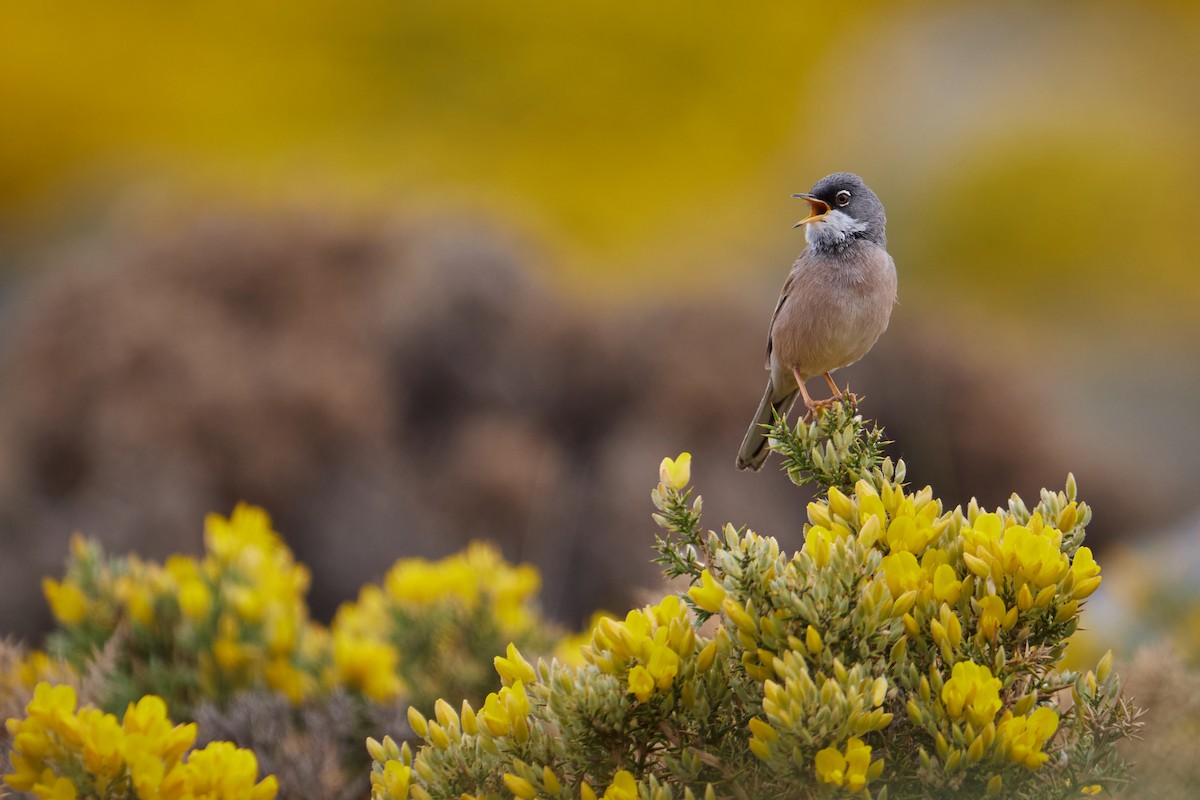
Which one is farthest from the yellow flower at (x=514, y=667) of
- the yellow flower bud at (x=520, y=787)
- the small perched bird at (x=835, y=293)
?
the small perched bird at (x=835, y=293)

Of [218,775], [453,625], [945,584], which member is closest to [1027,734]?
[945,584]

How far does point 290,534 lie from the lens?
753cm

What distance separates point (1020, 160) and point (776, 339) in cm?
1593

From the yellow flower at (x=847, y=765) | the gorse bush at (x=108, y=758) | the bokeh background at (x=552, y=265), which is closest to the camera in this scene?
the yellow flower at (x=847, y=765)

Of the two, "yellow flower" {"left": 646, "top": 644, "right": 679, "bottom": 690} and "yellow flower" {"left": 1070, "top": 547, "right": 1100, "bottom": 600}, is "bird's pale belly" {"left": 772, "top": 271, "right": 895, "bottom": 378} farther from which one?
"yellow flower" {"left": 646, "top": 644, "right": 679, "bottom": 690}

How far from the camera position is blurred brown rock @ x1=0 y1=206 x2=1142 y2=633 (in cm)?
728

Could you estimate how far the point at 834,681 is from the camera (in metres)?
2.00

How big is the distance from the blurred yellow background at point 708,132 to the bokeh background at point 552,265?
0.07 meters

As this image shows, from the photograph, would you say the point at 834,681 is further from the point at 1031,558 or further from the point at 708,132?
the point at 708,132

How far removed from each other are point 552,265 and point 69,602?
24.7 feet

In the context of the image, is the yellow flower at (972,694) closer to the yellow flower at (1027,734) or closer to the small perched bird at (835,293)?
the yellow flower at (1027,734)

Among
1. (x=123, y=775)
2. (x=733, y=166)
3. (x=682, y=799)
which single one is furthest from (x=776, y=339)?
(x=733, y=166)

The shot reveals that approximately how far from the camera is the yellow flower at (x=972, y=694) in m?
2.06

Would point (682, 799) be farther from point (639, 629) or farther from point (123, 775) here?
point (123, 775)
